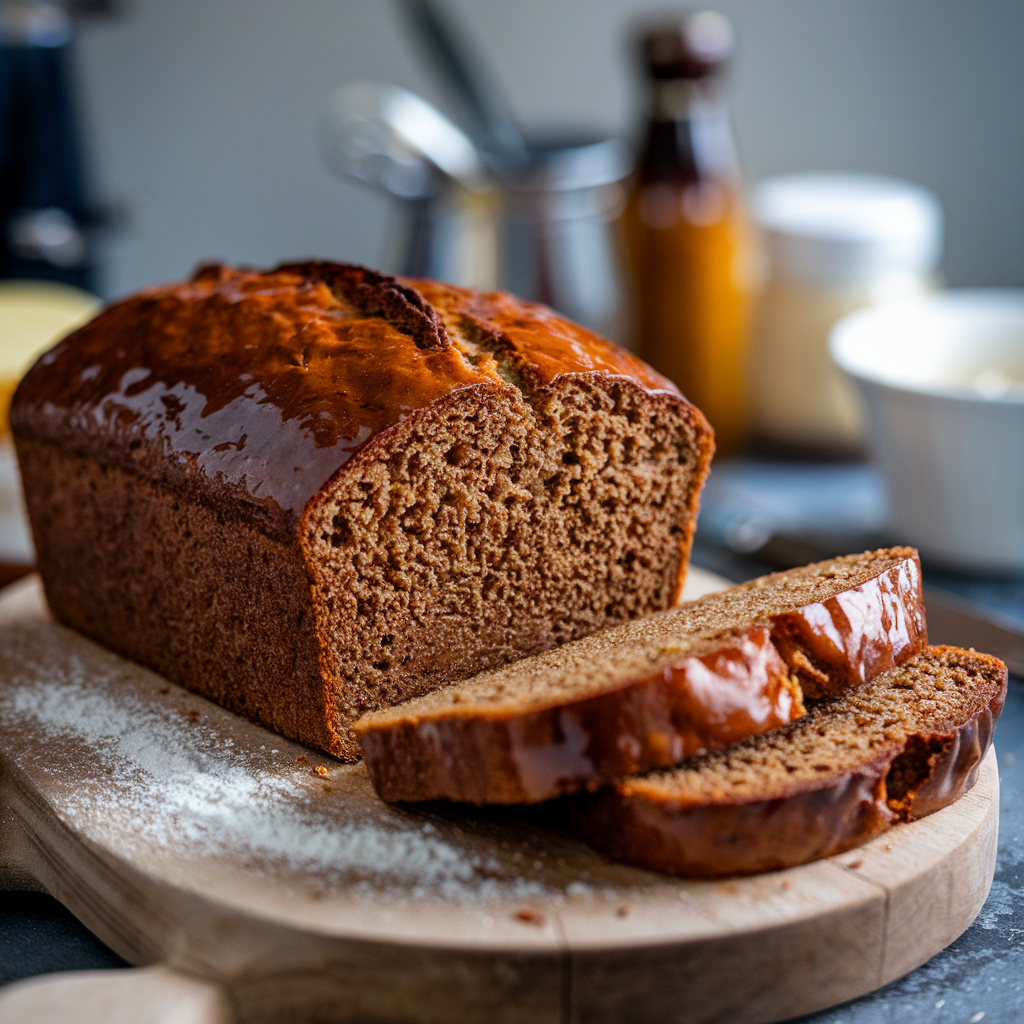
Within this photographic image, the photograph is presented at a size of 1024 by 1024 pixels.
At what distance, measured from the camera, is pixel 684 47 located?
14.2 ft

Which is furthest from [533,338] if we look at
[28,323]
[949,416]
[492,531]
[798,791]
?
[28,323]

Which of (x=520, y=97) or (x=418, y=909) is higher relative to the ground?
(x=520, y=97)

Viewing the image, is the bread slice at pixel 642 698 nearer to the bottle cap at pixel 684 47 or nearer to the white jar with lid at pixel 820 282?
the white jar with lid at pixel 820 282

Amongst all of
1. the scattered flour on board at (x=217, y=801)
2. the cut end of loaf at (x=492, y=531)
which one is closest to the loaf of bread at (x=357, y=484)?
the cut end of loaf at (x=492, y=531)

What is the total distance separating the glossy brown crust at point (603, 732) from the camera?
6.62 feet

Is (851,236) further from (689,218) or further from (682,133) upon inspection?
(682,133)

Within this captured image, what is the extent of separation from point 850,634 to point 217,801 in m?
1.17

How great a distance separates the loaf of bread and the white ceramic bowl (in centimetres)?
119

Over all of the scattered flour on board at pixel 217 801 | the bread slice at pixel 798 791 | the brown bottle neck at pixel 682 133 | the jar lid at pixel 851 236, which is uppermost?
the brown bottle neck at pixel 682 133

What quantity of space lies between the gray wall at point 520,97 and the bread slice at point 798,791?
374cm

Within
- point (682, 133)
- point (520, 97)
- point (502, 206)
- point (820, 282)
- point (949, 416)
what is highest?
point (520, 97)

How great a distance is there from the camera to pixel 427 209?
168 inches

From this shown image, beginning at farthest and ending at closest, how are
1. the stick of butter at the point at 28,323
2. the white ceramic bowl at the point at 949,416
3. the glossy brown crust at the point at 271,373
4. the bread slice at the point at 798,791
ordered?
the stick of butter at the point at 28,323 → the white ceramic bowl at the point at 949,416 → the glossy brown crust at the point at 271,373 → the bread slice at the point at 798,791

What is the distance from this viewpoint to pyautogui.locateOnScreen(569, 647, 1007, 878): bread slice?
1.98m
